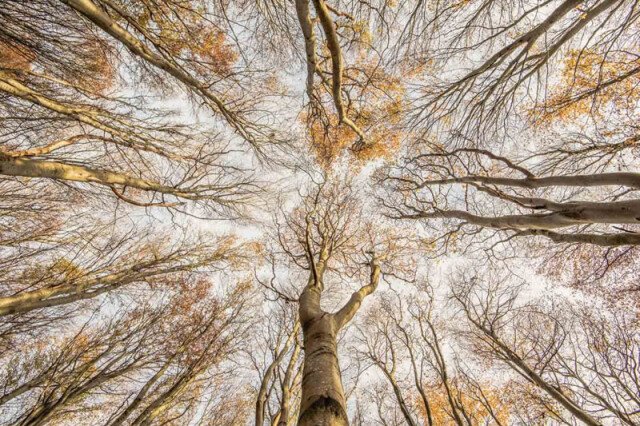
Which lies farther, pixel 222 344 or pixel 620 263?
pixel 222 344

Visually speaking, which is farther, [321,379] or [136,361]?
[136,361]

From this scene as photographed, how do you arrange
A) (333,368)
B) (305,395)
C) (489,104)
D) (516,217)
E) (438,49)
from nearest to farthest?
(305,395), (333,368), (516,217), (438,49), (489,104)

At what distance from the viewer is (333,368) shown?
7.50ft

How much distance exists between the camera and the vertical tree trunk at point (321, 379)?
1.77m

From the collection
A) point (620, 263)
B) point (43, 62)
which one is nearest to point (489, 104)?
point (620, 263)

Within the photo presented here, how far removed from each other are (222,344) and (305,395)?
6.56m

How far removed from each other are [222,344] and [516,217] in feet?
25.9

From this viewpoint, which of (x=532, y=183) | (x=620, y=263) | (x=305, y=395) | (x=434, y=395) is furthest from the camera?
(x=434, y=395)

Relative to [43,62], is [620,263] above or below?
below

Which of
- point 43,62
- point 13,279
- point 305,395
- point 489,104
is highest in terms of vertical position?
point 43,62

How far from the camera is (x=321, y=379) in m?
2.11

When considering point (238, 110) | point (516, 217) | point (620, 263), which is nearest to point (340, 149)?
point (238, 110)

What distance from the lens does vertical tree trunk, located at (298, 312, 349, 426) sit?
1.77 meters

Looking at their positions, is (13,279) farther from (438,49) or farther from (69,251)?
(438,49)
